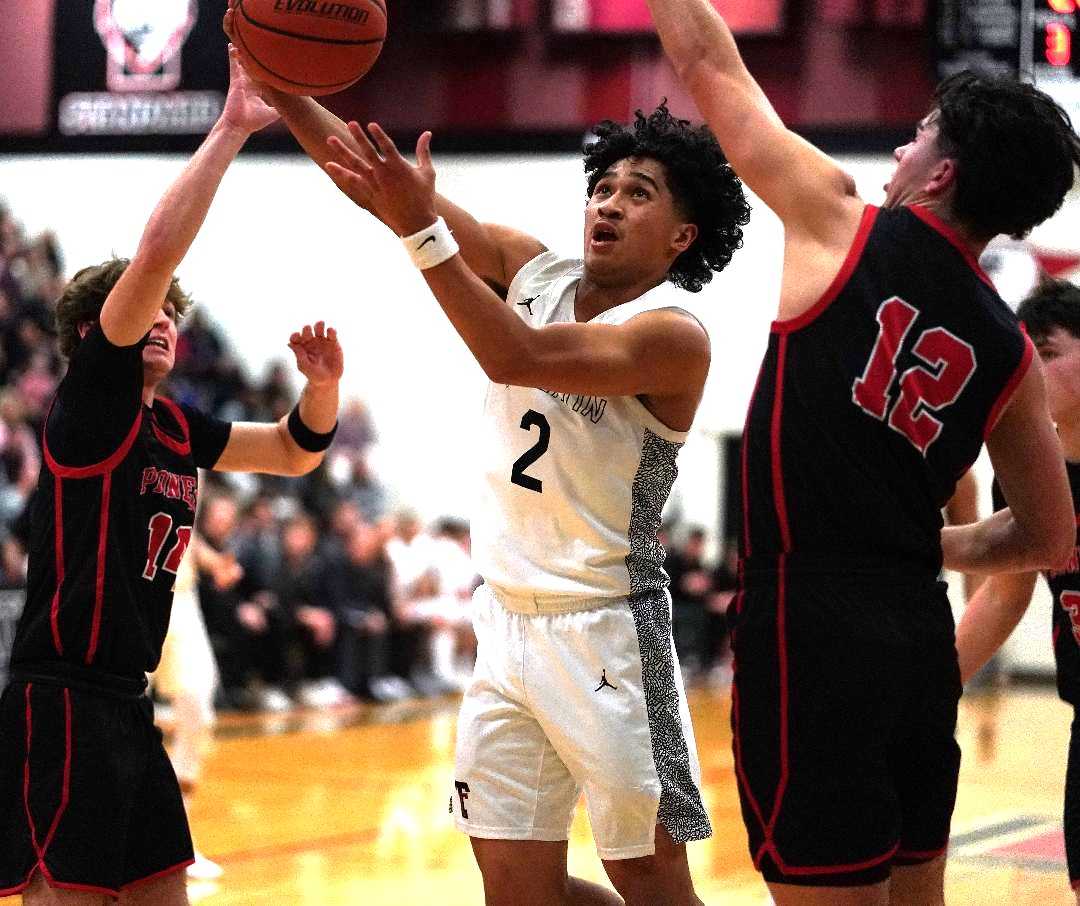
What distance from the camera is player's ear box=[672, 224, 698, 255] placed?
12.7 ft

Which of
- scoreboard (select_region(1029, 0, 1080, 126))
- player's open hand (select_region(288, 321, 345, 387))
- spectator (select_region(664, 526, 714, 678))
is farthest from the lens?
spectator (select_region(664, 526, 714, 678))

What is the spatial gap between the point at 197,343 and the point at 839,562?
43.8 feet

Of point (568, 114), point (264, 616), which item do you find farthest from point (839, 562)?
point (264, 616)

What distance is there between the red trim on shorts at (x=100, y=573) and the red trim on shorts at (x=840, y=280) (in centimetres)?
169

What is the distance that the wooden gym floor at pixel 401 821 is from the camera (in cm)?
661

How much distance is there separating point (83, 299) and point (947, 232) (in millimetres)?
2139

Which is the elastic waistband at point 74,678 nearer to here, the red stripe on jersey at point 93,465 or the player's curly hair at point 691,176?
the red stripe on jersey at point 93,465

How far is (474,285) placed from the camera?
9.93ft

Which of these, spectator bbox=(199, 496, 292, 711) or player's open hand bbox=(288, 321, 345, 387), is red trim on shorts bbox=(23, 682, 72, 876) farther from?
spectator bbox=(199, 496, 292, 711)

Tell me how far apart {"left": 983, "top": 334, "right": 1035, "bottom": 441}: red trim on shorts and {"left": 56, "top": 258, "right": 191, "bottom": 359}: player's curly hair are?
6.67 feet

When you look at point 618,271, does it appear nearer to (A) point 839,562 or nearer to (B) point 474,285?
(B) point 474,285

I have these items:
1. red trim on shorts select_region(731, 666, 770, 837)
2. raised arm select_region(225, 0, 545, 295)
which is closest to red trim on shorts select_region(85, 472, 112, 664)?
raised arm select_region(225, 0, 545, 295)

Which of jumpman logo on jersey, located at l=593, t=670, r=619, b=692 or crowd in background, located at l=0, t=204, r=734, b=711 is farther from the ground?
jumpman logo on jersey, located at l=593, t=670, r=619, b=692

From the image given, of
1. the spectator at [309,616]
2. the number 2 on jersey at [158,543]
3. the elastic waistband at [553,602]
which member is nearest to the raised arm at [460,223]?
the elastic waistband at [553,602]
